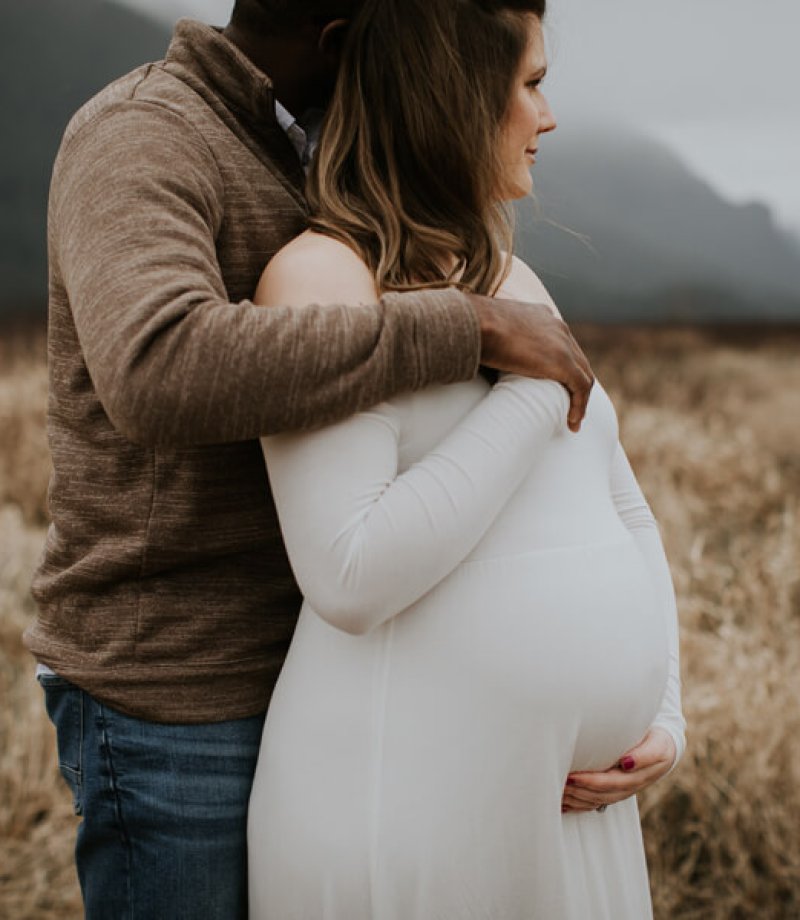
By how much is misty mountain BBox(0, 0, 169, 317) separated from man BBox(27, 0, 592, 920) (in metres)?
4.07

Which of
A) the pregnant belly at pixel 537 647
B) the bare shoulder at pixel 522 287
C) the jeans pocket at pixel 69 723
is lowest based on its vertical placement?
the jeans pocket at pixel 69 723

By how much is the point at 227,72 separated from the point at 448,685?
0.77 m

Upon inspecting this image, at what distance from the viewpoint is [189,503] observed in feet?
4.34

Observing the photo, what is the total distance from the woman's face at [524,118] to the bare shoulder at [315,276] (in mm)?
273

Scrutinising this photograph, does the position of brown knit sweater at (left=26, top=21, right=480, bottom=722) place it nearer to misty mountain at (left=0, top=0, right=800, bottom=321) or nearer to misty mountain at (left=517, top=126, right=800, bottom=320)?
misty mountain at (left=517, top=126, right=800, bottom=320)

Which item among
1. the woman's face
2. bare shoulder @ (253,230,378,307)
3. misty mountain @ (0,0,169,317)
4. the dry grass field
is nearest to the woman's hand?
bare shoulder @ (253,230,378,307)

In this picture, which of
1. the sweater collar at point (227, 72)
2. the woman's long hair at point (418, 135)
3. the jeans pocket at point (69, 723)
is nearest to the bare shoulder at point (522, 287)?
the woman's long hair at point (418, 135)

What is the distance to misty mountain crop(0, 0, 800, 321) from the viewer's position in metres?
5.01

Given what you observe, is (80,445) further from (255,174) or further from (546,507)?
(546,507)

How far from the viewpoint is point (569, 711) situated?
130 cm

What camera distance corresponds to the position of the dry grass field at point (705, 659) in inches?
104

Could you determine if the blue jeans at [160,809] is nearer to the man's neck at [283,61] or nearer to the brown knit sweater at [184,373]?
the brown knit sweater at [184,373]

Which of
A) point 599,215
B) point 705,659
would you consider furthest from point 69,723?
point 599,215

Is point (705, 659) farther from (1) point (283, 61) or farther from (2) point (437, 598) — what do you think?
(1) point (283, 61)
